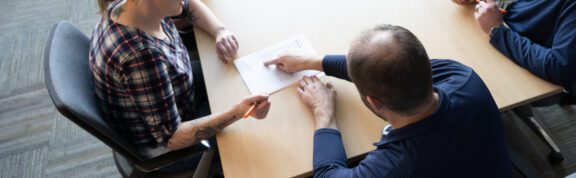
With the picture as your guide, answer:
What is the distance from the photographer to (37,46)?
2.62 m

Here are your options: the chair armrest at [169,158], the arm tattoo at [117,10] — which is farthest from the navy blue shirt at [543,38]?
the arm tattoo at [117,10]

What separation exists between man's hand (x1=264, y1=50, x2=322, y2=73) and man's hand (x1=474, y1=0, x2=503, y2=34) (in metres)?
0.54

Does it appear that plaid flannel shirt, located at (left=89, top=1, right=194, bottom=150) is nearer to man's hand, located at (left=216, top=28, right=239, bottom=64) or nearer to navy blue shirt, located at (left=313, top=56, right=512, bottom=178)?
man's hand, located at (left=216, top=28, right=239, bottom=64)

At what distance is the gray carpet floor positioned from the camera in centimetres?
192

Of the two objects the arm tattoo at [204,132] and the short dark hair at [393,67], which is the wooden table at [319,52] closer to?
the arm tattoo at [204,132]

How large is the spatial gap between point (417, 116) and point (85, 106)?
0.82 metres

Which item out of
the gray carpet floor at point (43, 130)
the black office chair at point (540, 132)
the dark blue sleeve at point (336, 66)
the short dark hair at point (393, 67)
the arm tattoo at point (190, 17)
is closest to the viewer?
the short dark hair at point (393, 67)

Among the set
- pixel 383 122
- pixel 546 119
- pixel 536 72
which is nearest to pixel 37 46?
pixel 383 122

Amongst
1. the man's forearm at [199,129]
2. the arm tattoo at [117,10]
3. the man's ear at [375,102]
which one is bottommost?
the man's forearm at [199,129]

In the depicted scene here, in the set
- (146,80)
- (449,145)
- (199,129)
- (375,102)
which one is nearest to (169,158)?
(199,129)

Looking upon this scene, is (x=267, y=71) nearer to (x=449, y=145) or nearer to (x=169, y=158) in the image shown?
(x=169, y=158)

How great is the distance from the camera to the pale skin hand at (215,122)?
1.15 metres

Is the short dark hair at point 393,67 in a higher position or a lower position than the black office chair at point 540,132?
higher

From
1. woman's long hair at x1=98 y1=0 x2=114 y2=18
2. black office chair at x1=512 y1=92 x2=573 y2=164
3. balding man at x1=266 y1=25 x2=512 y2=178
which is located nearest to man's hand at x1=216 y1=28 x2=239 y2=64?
woman's long hair at x1=98 y1=0 x2=114 y2=18
